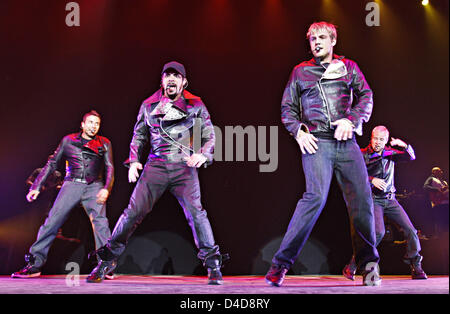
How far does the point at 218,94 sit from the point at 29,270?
3.20m

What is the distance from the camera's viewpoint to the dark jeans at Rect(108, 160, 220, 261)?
4.15 meters

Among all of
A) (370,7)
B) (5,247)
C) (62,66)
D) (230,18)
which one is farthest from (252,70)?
(5,247)

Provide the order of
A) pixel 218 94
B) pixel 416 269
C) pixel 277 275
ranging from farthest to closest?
pixel 218 94, pixel 416 269, pixel 277 275

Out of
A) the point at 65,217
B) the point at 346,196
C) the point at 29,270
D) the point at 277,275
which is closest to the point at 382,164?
the point at 346,196

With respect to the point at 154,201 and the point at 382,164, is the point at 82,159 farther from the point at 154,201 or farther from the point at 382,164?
the point at 382,164

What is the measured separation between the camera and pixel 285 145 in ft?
19.9

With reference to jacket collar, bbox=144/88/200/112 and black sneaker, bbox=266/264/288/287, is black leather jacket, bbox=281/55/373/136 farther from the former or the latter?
black sneaker, bbox=266/264/288/287

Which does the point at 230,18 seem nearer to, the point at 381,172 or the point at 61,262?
the point at 381,172

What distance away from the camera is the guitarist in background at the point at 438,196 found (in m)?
6.18

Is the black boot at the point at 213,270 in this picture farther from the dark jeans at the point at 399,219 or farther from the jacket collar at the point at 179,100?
the dark jeans at the point at 399,219

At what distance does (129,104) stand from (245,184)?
75.0 inches

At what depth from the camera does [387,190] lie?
5.56m

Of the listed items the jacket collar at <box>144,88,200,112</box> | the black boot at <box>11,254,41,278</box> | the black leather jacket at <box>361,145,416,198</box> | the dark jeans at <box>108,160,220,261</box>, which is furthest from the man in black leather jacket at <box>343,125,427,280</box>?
the black boot at <box>11,254,41,278</box>

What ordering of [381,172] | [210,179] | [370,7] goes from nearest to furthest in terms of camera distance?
[381,172], [210,179], [370,7]
